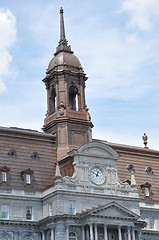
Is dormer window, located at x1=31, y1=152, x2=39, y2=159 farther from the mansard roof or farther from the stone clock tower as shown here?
the stone clock tower

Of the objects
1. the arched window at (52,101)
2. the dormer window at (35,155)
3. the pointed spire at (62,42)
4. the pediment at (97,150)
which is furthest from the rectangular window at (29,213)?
the pointed spire at (62,42)

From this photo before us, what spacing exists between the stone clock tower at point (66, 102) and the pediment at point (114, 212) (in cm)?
1200

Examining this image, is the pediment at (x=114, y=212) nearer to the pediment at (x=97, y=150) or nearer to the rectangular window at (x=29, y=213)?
the pediment at (x=97, y=150)

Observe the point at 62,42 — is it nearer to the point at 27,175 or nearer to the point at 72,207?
the point at 27,175

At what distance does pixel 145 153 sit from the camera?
107 metres

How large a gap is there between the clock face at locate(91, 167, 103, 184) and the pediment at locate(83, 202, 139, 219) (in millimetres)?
5197

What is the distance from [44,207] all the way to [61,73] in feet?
75.6

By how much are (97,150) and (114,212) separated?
9.92 metres

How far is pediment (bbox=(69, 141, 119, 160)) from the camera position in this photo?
9238 cm

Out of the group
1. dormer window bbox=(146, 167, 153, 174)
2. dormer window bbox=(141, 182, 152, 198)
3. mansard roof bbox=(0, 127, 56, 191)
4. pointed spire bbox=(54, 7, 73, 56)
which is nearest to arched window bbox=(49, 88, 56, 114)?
mansard roof bbox=(0, 127, 56, 191)

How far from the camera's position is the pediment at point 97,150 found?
92.4 m

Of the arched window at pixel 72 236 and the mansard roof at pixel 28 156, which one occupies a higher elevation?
the mansard roof at pixel 28 156

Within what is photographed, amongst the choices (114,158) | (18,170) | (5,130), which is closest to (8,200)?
(18,170)

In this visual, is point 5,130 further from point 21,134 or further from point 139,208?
point 139,208
